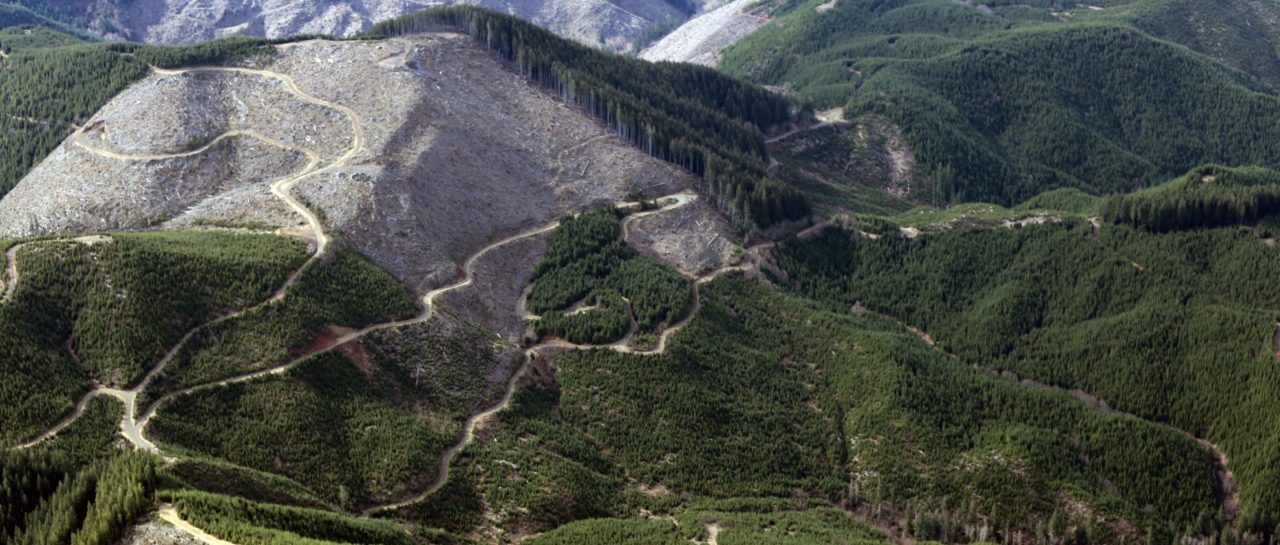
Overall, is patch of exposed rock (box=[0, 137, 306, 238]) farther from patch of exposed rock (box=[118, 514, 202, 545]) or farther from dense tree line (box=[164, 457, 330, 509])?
patch of exposed rock (box=[118, 514, 202, 545])

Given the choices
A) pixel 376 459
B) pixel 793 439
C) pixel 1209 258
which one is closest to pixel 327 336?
pixel 376 459

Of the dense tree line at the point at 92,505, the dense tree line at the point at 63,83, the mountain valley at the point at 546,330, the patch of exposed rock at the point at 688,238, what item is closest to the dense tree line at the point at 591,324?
the mountain valley at the point at 546,330

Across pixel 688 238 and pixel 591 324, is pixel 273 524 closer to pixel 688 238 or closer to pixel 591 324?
pixel 591 324

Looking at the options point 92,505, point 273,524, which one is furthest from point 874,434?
point 92,505

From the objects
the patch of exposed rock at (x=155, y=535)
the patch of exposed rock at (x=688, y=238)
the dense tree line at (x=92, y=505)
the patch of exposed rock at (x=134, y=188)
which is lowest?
the patch of exposed rock at (x=688, y=238)

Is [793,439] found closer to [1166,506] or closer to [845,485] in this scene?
[845,485]

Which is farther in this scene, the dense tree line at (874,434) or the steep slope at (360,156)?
the steep slope at (360,156)

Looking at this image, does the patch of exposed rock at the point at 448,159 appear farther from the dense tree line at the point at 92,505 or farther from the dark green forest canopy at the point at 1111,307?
the dense tree line at the point at 92,505
